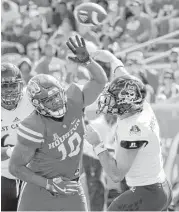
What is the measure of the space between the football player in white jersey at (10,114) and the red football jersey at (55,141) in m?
0.79

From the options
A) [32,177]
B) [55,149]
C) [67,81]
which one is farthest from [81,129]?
[67,81]

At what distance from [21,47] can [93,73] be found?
663 cm

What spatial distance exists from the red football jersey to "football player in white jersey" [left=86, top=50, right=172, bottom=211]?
7.9 inches

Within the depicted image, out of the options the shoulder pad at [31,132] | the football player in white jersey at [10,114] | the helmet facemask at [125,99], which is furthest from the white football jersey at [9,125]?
the helmet facemask at [125,99]

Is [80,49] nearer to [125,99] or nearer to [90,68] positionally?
[90,68]

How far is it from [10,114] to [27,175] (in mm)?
1146

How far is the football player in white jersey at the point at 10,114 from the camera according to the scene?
4.98 meters

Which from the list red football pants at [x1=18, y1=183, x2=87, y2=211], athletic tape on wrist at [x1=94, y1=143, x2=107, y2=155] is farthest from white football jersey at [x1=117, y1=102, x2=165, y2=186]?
red football pants at [x1=18, y1=183, x2=87, y2=211]

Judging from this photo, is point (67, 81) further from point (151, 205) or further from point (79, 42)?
point (151, 205)

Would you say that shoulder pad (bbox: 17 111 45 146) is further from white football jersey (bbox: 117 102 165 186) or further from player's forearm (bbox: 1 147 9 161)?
player's forearm (bbox: 1 147 9 161)

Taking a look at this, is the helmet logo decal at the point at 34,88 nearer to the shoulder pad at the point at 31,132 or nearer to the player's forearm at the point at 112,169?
the shoulder pad at the point at 31,132

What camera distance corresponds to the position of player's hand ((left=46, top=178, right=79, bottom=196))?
13.4 ft

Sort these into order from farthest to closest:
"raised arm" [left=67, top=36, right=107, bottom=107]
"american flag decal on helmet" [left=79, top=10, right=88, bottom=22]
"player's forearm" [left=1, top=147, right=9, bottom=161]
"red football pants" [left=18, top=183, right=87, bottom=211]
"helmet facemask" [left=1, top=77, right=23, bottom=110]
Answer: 1. "american flag decal on helmet" [left=79, top=10, right=88, bottom=22]
2. "helmet facemask" [left=1, top=77, right=23, bottom=110]
3. "player's forearm" [left=1, top=147, right=9, bottom=161]
4. "raised arm" [left=67, top=36, right=107, bottom=107]
5. "red football pants" [left=18, top=183, right=87, bottom=211]

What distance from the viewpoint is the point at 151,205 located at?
4.17 m
